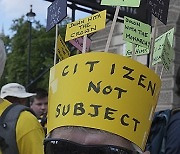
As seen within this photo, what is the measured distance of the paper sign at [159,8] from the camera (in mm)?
2000

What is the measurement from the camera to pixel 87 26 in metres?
1.88

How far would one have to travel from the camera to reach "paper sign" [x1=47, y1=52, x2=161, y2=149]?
63.9 inches

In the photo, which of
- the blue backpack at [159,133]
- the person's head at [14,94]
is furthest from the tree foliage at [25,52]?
the blue backpack at [159,133]

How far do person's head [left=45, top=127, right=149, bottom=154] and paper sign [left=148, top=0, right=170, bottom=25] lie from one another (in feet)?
2.03

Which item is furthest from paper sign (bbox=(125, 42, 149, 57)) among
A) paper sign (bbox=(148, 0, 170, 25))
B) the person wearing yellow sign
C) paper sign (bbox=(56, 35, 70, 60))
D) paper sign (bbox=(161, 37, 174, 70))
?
the person wearing yellow sign

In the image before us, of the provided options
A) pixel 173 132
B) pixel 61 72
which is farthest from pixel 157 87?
pixel 173 132

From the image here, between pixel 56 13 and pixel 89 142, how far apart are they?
807 mm

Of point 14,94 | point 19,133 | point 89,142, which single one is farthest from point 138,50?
point 14,94

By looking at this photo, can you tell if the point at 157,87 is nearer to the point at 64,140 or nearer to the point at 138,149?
the point at 138,149

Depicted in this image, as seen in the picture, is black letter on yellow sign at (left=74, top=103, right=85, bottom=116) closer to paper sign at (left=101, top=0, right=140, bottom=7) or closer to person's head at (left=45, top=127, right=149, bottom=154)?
person's head at (left=45, top=127, right=149, bottom=154)

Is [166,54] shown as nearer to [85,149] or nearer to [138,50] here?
[138,50]

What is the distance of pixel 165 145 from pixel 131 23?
79 cm

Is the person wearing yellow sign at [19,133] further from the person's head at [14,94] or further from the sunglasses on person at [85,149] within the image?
the person's head at [14,94]

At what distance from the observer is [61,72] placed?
175 cm
